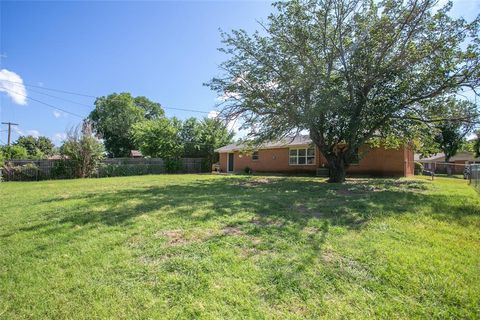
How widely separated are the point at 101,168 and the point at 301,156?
49.8 ft

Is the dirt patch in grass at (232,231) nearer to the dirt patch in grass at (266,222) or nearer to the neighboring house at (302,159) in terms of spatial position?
the dirt patch in grass at (266,222)

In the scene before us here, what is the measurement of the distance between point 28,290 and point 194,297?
1850 millimetres

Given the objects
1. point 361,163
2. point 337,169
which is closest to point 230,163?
point 361,163

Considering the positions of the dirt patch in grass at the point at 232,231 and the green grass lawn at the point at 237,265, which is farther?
the dirt patch in grass at the point at 232,231

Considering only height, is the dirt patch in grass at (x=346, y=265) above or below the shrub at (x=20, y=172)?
below

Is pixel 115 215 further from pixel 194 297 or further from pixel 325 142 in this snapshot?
pixel 325 142

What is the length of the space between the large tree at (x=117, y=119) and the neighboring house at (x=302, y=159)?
25.2 m

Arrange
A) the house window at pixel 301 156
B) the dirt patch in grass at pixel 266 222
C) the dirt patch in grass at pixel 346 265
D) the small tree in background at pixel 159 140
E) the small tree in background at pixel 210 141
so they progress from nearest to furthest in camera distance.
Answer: the dirt patch in grass at pixel 346 265
the dirt patch in grass at pixel 266 222
the house window at pixel 301 156
the small tree in background at pixel 159 140
the small tree in background at pixel 210 141

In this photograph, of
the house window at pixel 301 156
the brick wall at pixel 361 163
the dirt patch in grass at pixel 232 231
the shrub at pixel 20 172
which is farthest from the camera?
the house window at pixel 301 156

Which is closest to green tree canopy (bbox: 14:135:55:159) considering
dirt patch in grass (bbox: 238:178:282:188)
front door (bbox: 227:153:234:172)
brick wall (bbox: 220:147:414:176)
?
front door (bbox: 227:153:234:172)

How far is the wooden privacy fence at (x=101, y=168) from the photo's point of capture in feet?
62.7

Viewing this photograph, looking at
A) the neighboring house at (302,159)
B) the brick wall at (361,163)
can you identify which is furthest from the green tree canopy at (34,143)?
the brick wall at (361,163)

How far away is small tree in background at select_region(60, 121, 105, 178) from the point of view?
19.7 m

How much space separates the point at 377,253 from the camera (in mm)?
4086
